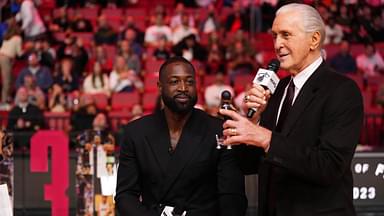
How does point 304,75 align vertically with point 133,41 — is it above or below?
below

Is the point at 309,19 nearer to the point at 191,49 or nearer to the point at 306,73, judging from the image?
the point at 306,73

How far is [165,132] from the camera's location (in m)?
5.15

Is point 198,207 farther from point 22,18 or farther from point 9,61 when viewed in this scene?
point 22,18

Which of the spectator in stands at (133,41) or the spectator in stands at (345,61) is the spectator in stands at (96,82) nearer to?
the spectator in stands at (133,41)

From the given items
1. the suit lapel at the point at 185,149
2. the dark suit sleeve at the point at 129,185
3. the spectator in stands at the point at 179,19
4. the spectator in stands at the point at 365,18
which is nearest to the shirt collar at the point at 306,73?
the suit lapel at the point at 185,149

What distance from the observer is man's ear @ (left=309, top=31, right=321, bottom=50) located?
14.5 ft

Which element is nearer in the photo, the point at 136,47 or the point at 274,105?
the point at 274,105

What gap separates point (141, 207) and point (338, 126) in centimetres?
128

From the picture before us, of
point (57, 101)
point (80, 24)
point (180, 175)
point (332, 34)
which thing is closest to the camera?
point (180, 175)

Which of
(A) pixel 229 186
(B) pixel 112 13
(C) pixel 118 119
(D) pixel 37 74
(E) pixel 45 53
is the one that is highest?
(B) pixel 112 13

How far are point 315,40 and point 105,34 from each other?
1413 cm

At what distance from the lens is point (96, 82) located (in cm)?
1628

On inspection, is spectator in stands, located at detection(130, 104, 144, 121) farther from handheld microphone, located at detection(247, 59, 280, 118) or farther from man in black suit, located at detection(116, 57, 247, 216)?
handheld microphone, located at detection(247, 59, 280, 118)

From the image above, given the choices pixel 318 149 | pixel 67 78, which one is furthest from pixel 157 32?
pixel 318 149
